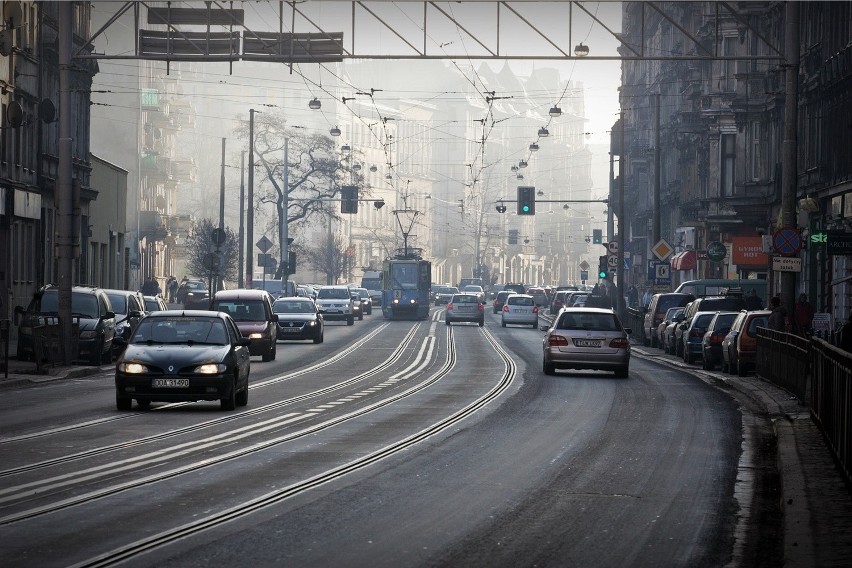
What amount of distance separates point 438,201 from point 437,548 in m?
186

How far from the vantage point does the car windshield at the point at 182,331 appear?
2305 cm

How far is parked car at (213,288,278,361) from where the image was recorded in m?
40.3

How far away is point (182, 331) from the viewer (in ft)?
76.4

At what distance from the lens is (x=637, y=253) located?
112375 millimetres

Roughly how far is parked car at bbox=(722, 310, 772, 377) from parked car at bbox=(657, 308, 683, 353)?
41.9 ft

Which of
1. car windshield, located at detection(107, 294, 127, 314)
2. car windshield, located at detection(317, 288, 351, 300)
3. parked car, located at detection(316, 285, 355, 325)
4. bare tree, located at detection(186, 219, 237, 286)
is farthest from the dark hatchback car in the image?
bare tree, located at detection(186, 219, 237, 286)

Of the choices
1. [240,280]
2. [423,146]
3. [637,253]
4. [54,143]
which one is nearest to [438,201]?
[423,146]

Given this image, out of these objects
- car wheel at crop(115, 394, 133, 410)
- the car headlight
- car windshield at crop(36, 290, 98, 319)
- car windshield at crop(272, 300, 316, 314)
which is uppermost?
car windshield at crop(36, 290, 98, 319)

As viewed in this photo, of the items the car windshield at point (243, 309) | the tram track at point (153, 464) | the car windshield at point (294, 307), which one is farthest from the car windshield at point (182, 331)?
the car windshield at point (294, 307)

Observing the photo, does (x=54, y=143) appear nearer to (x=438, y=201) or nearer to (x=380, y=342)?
(x=380, y=342)

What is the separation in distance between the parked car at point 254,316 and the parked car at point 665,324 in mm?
13187

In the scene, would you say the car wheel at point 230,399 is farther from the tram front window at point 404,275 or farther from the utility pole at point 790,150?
the tram front window at point 404,275

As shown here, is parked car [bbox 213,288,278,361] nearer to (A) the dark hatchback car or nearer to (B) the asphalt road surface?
(B) the asphalt road surface

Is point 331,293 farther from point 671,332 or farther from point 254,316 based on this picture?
point 254,316
